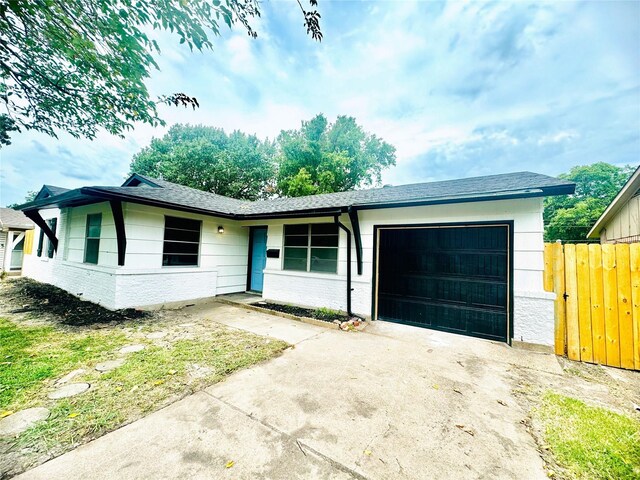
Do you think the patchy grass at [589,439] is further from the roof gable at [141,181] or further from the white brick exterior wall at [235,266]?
the roof gable at [141,181]

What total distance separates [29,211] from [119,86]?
27.5ft

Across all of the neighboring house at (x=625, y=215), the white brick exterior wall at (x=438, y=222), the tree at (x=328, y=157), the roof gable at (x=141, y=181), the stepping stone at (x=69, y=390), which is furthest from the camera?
the tree at (x=328, y=157)

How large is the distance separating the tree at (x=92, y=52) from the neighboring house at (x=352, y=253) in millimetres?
1473

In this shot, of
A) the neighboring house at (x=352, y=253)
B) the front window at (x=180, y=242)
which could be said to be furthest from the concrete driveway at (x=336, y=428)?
the front window at (x=180, y=242)

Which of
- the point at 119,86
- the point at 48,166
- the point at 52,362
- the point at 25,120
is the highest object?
the point at 48,166

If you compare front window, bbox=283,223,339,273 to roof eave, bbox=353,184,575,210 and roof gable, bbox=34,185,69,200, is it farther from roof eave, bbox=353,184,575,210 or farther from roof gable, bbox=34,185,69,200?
roof gable, bbox=34,185,69,200

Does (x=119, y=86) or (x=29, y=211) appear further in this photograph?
(x=29, y=211)

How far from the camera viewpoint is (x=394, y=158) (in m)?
25.2

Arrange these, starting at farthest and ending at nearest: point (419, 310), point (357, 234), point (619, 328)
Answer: point (357, 234)
point (419, 310)
point (619, 328)

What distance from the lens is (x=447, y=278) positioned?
497 cm

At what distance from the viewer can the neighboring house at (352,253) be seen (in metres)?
4.30

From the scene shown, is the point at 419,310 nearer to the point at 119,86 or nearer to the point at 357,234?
the point at 357,234

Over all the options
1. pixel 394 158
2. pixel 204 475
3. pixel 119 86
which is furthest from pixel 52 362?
pixel 394 158

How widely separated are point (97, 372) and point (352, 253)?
4.85 metres
